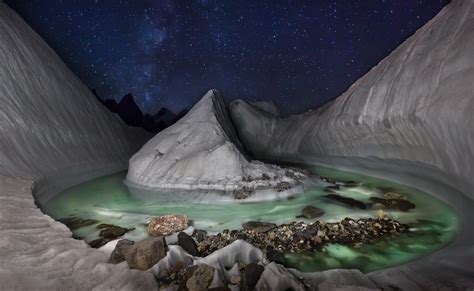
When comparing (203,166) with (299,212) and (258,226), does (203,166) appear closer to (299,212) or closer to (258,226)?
(299,212)

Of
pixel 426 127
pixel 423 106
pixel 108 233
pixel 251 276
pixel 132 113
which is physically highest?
pixel 132 113

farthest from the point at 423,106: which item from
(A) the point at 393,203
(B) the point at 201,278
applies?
(B) the point at 201,278

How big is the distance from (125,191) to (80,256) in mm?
8402

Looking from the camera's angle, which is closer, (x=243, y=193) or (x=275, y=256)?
(x=275, y=256)

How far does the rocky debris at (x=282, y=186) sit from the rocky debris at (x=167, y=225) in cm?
443

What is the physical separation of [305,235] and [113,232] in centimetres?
427

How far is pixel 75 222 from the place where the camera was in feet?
25.9

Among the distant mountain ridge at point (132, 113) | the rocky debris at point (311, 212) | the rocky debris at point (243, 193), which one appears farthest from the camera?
the distant mountain ridge at point (132, 113)

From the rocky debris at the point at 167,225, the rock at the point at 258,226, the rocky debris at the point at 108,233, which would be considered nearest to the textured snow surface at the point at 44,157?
the rocky debris at the point at 108,233

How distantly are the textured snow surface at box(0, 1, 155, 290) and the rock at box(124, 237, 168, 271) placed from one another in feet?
0.46

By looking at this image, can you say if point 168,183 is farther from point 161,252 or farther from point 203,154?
point 161,252

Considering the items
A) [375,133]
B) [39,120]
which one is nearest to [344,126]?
[375,133]

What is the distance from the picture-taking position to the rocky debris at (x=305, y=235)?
5949 mm

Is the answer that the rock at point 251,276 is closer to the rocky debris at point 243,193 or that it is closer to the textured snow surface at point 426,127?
the textured snow surface at point 426,127
